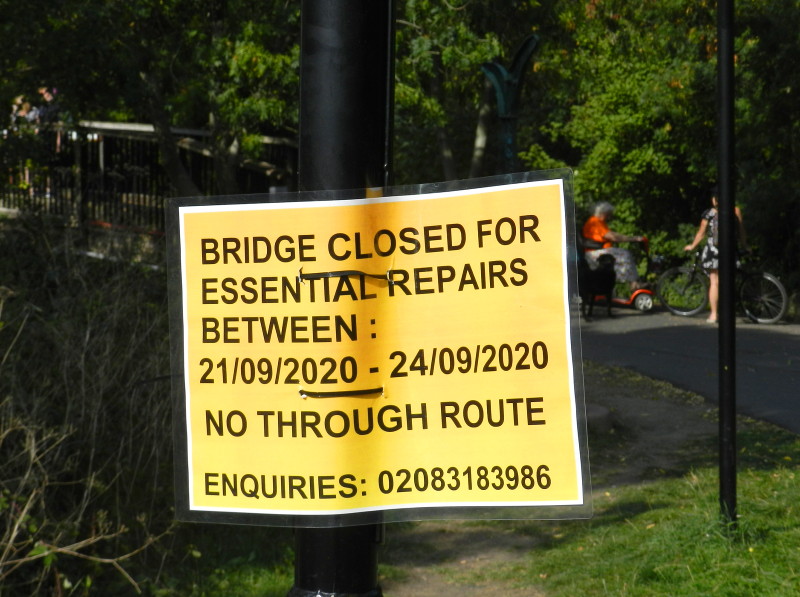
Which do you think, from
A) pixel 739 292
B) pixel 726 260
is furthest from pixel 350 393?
pixel 739 292

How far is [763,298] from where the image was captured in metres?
14.5

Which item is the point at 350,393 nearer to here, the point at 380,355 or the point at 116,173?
the point at 380,355

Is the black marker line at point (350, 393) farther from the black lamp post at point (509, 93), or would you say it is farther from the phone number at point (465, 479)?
the black lamp post at point (509, 93)

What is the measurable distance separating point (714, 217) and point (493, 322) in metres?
12.6

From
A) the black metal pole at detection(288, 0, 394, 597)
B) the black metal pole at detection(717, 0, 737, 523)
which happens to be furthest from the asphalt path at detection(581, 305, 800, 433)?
the black metal pole at detection(288, 0, 394, 597)

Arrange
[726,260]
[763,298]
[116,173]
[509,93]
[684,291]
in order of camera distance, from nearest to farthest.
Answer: [726,260] → [509,93] → [116,173] → [763,298] → [684,291]

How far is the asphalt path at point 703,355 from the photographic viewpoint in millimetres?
9469

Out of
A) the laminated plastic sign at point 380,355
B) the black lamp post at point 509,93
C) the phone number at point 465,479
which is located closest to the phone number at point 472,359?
the laminated plastic sign at point 380,355

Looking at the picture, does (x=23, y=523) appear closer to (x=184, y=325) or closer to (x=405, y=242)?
(x=184, y=325)

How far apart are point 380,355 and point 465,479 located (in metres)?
0.30

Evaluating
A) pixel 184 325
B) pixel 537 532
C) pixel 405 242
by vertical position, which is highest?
pixel 405 242

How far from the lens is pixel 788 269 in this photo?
56.9ft

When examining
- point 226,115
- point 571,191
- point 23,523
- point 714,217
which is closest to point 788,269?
point 714,217

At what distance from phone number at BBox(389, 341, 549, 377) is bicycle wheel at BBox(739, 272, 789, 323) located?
12.9 metres
